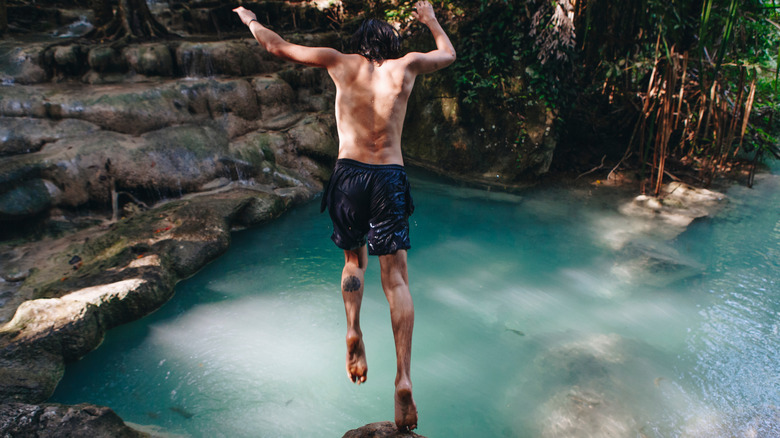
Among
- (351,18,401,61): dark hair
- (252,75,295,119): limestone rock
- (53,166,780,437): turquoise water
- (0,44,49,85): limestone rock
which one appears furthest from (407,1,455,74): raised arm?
(0,44,49,85): limestone rock

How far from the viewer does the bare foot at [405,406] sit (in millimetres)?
1952

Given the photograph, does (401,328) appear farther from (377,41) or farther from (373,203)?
(377,41)

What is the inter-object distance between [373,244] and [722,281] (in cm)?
373

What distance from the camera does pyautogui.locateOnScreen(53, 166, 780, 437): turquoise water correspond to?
2758 millimetres

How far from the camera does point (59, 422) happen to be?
2.25 metres

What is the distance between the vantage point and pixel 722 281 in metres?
4.18

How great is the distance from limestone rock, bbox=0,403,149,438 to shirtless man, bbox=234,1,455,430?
4.26ft

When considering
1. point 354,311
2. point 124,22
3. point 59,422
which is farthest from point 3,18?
point 354,311

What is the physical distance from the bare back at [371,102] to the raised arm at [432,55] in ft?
0.23

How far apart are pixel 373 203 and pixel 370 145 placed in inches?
→ 11.6

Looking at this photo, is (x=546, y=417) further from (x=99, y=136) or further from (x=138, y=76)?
(x=138, y=76)

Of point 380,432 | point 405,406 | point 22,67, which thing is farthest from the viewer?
point 22,67

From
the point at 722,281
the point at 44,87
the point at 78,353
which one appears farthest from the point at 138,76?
the point at 722,281

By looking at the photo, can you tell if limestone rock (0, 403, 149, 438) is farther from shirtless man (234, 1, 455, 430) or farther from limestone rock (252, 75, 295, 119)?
limestone rock (252, 75, 295, 119)
